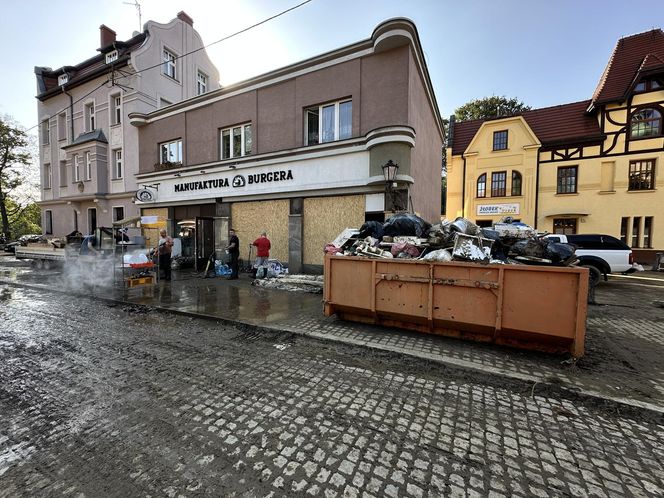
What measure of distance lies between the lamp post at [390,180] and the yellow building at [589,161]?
47.1 feet

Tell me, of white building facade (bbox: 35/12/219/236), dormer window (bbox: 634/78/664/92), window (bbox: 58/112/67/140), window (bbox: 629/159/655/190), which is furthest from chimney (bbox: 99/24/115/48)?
window (bbox: 629/159/655/190)

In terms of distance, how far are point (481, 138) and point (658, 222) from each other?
11274 mm

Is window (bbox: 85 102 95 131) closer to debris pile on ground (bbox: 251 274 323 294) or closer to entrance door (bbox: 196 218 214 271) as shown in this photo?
entrance door (bbox: 196 218 214 271)

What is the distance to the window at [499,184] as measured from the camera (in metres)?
20.7

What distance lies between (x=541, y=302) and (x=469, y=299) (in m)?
0.92

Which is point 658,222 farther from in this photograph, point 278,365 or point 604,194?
point 278,365

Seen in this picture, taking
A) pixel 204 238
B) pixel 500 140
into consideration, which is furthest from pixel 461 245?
pixel 500 140

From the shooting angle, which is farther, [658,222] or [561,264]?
[658,222]

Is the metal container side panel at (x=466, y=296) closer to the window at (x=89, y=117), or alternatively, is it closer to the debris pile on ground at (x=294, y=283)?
the debris pile on ground at (x=294, y=283)

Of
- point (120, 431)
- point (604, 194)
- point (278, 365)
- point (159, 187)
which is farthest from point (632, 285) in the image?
point (159, 187)

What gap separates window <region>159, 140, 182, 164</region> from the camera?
1506 cm

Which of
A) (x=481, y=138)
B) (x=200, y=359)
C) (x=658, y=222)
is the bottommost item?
(x=200, y=359)

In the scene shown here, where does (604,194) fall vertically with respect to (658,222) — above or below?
A: above

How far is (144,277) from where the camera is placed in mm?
9422
